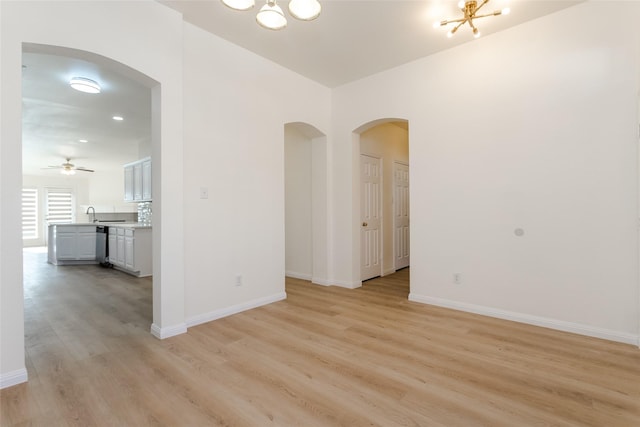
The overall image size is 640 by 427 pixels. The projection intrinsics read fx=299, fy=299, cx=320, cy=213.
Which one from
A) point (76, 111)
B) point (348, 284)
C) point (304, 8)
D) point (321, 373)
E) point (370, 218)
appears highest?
point (76, 111)

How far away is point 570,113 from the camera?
2.97m

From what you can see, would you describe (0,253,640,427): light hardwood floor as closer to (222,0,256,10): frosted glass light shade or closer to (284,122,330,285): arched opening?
(284,122,330,285): arched opening

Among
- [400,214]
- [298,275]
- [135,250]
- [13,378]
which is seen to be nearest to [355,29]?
[400,214]

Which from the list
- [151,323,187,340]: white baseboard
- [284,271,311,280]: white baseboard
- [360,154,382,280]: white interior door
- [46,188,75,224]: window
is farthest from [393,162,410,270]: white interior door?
[46,188,75,224]: window

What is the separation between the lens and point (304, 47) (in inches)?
142

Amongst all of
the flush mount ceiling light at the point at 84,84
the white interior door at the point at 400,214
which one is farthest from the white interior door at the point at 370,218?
the flush mount ceiling light at the point at 84,84

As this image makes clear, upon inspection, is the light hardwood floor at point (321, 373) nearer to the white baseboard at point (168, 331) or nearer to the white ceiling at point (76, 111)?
the white baseboard at point (168, 331)

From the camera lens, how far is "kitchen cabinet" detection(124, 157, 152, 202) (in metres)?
6.37

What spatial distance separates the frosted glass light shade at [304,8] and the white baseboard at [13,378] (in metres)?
3.07

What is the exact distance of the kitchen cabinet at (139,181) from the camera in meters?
6.37

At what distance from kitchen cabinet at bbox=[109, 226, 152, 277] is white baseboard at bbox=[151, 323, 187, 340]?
10.5 feet

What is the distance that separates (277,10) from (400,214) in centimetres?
460

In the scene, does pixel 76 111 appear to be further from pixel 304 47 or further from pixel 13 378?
pixel 13 378

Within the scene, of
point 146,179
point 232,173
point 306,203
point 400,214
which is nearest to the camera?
point 232,173
